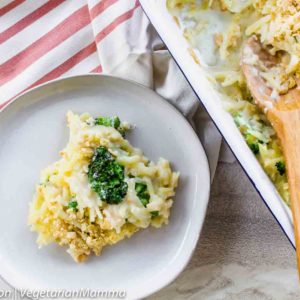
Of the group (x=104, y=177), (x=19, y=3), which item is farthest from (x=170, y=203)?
(x=19, y=3)

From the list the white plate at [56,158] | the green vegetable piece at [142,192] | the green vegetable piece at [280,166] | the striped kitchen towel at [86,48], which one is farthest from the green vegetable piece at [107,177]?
the green vegetable piece at [280,166]

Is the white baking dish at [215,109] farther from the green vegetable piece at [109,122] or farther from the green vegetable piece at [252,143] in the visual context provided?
the green vegetable piece at [109,122]

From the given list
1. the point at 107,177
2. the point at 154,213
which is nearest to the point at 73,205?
the point at 107,177

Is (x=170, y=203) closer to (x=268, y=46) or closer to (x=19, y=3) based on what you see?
(x=268, y=46)

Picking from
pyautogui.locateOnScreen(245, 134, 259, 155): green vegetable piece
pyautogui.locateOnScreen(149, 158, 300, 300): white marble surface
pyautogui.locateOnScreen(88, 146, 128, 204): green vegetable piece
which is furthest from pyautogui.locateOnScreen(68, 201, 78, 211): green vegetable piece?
pyautogui.locateOnScreen(245, 134, 259, 155): green vegetable piece

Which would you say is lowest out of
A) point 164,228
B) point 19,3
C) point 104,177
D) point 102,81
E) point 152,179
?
point 164,228
